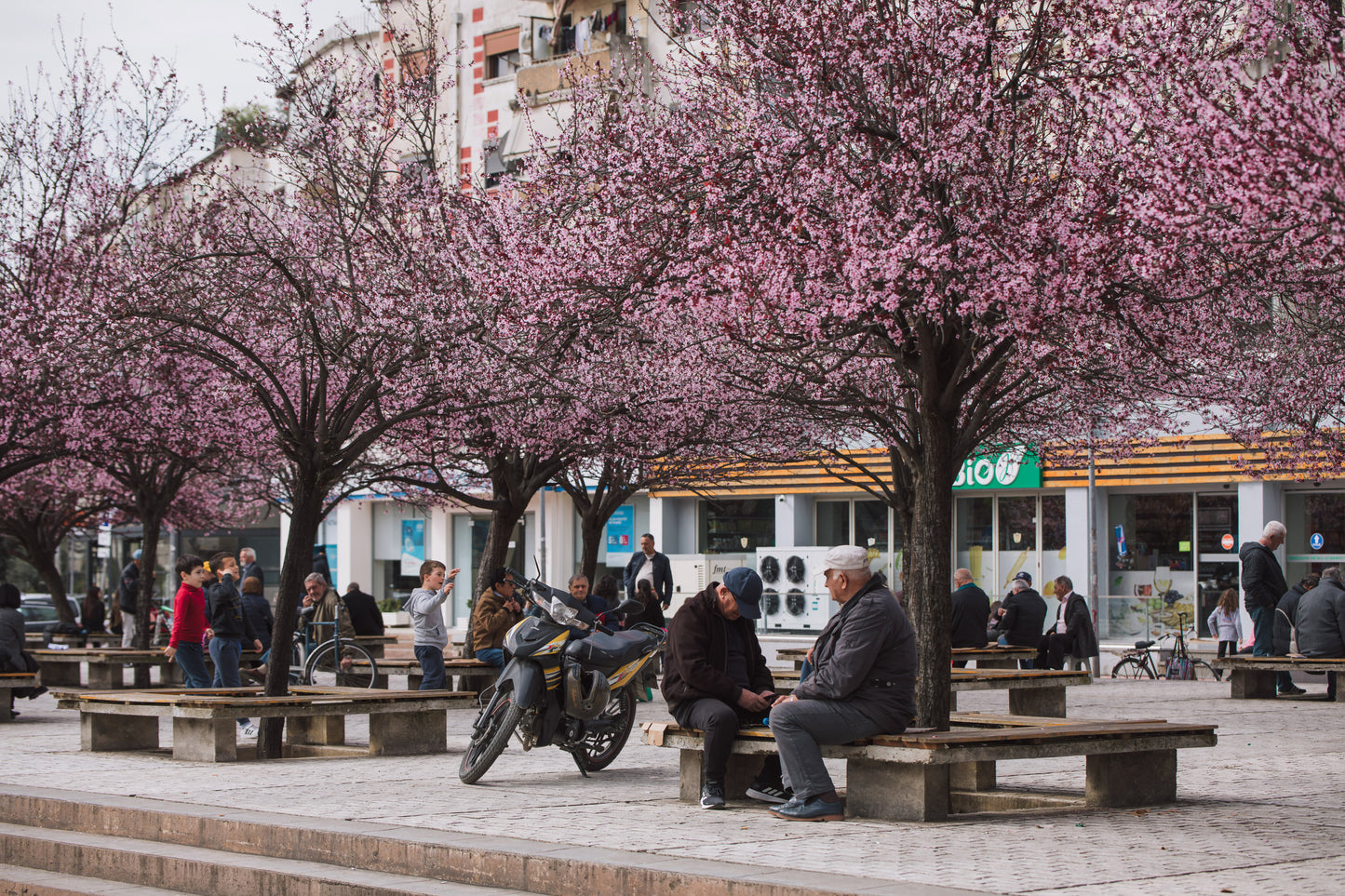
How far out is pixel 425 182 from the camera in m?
20.2

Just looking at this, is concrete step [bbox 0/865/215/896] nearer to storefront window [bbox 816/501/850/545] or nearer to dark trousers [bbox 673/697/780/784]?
dark trousers [bbox 673/697/780/784]

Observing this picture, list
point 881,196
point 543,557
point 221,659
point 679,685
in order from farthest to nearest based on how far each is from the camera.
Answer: point 543,557, point 221,659, point 881,196, point 679,685

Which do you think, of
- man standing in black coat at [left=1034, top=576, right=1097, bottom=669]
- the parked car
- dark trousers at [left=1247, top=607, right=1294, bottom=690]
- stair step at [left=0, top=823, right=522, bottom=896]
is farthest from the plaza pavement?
the parked car

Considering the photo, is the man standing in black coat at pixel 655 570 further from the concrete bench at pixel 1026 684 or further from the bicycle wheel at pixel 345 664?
the concrete bench at pixel 1026 684

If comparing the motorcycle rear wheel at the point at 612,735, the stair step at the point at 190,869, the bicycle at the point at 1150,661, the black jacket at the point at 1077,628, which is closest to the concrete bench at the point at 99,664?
the motorcycle rear wheel at the point at 612,735

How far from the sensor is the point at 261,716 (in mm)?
12289

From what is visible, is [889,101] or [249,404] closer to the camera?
[889,101]

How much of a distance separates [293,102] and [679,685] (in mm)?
11348

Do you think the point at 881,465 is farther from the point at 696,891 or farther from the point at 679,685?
the point at 696,891

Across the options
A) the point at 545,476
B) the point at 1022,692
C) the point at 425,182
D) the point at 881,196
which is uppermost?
the point at 425,182

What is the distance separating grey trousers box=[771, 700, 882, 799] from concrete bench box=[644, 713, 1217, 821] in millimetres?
92

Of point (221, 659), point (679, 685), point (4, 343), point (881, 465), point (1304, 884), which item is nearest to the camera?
point (1304, 884)

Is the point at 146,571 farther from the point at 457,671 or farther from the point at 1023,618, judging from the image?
the point at 1023,618

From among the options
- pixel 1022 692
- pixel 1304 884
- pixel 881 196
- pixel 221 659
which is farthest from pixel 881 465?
pixel 1304 884
